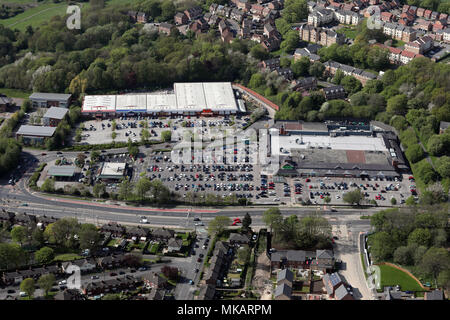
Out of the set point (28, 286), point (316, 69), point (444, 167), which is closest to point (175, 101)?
point (316, 69)

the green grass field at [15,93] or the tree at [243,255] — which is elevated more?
the tree at [243,255]

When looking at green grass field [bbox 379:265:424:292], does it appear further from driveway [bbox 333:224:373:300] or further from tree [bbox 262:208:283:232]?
tree [bbox 262:208:283:232]

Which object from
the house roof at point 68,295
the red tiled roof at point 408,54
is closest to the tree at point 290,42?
the red tiled roof at point 408,54

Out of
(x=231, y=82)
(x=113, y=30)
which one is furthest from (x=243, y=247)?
(x=113, y=30)

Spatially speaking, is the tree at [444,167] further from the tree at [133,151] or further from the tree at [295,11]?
the tree at [295,11]

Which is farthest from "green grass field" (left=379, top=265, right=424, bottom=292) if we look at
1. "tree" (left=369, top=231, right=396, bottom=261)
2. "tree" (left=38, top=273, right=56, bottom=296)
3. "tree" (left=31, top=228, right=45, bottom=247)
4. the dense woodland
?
"tree" (left=31, top=228, right=45, bottom=247)

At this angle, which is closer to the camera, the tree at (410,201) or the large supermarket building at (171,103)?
the tree at (410,201)
